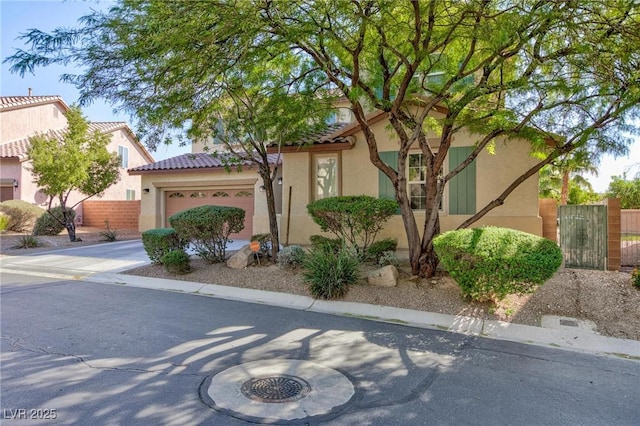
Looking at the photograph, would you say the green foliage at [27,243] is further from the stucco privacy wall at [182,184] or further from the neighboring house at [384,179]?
the neighboring house at [384,179]

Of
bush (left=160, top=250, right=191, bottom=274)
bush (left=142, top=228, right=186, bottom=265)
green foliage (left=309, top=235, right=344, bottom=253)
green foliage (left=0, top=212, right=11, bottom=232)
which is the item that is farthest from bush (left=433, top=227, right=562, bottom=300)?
green foliage (left=0, top=212, right=11, bottom=232)

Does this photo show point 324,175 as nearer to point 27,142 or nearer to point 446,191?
point 446,191

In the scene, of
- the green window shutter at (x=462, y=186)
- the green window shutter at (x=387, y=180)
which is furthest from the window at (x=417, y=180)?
the green window shutter at (x=462, y=186)

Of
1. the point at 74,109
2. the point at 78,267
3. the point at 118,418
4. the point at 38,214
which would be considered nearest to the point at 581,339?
the point at 118,418

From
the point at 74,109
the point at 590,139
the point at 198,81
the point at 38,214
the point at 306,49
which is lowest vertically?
the point at 38,214

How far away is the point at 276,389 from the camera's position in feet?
14.1

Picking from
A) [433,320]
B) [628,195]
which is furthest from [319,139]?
[628,195]

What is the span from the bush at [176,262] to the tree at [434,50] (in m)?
3.75

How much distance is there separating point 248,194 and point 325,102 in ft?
32.1

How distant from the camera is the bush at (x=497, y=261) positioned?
21.9 feet

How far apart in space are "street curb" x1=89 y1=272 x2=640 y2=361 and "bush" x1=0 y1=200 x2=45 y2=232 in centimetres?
1413

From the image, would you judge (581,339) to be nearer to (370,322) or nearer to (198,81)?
(370,322)

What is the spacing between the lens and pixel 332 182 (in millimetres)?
13547

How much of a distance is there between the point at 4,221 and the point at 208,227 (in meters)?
14.2
